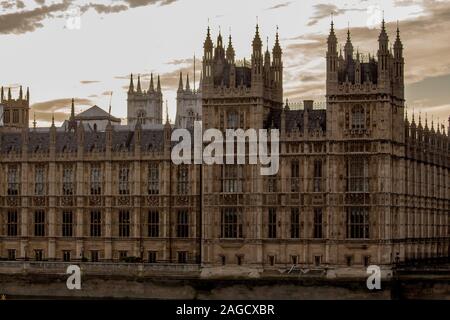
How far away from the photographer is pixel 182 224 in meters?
144

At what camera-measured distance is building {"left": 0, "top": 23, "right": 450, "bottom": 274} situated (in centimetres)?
13375

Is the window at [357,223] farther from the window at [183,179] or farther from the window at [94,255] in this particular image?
the window at [94,255]

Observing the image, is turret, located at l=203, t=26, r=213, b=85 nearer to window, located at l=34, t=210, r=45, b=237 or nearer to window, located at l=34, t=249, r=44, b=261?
window, located at l=34, t=210, r=45, b=237

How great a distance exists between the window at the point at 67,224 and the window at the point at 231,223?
53.3ft

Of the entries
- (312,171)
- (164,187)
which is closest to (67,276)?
(164,187)

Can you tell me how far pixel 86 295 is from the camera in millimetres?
136125

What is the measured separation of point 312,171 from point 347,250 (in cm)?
704

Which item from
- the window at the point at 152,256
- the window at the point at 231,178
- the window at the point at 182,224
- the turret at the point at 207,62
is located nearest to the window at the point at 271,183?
the window at the point at 231,178

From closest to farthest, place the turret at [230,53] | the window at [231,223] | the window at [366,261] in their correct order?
the window at [366,261], the window at [231,223], the turret at [230,53]

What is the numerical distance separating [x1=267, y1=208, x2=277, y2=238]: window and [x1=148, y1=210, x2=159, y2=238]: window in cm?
1237

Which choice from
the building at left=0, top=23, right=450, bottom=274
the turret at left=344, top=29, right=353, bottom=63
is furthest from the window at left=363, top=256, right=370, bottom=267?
the turret at left=344, top=29, right=353, bottom=63

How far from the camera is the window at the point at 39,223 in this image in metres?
147

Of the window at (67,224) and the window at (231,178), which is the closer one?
the window at (231,178)
